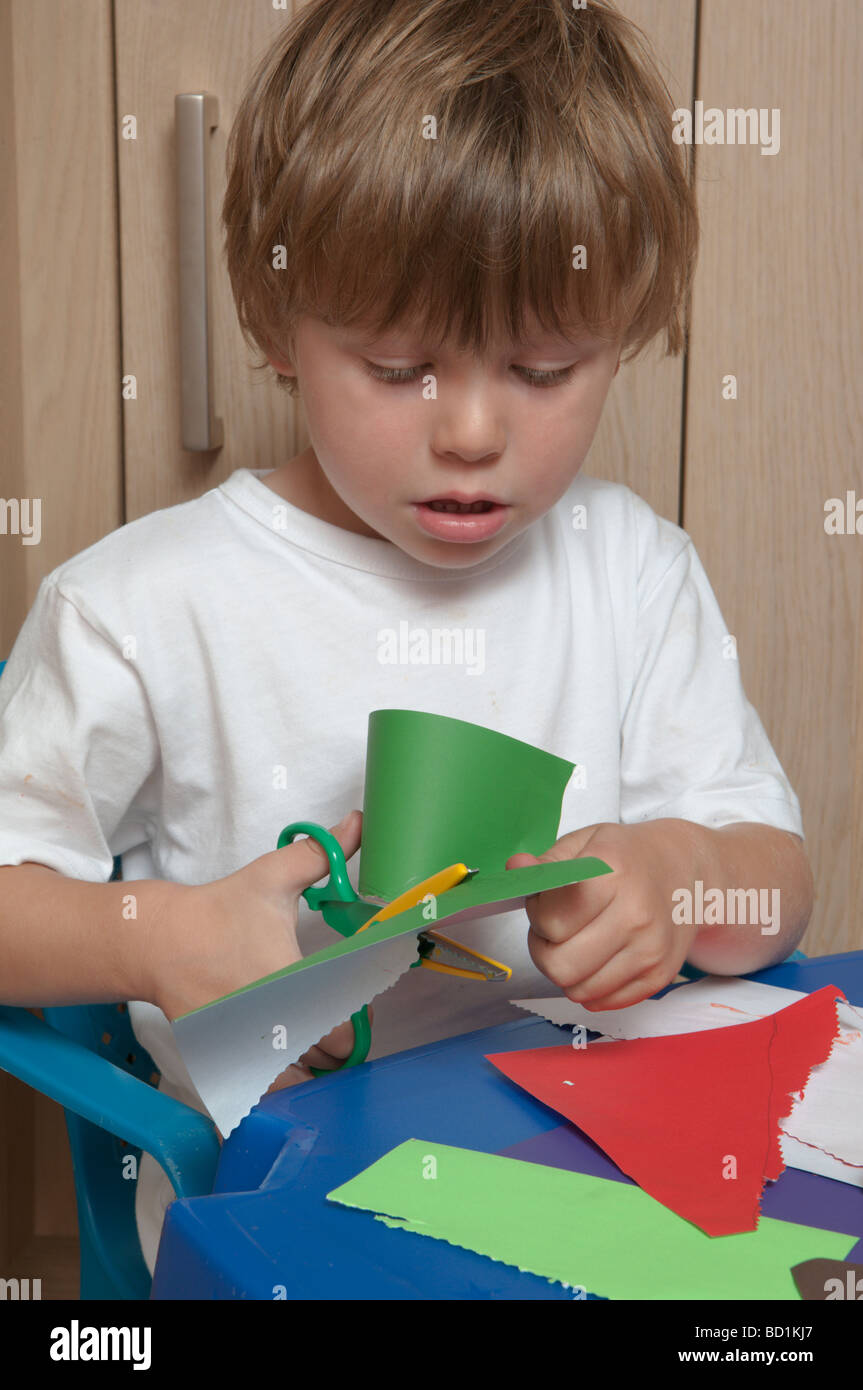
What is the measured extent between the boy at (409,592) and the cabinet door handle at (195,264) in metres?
0.20

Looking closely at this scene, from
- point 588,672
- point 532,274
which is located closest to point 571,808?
point 588,672

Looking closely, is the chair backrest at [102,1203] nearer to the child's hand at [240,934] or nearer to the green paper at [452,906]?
the child's hand at [240,934]

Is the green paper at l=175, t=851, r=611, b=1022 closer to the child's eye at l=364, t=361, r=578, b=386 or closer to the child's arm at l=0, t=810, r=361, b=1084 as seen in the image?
the child's arm at l=0, t=810, r=361, b=1084

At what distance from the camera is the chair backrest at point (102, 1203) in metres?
0.78

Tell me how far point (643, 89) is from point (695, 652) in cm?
36

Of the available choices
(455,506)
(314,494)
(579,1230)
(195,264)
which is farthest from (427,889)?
(195,264)

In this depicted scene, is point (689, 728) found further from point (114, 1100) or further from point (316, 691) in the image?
point (114, 1100)

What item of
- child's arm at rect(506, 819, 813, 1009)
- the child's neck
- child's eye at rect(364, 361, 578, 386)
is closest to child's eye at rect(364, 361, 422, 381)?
child's eye at rect(364, 361, 578, 386)

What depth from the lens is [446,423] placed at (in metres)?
0.67

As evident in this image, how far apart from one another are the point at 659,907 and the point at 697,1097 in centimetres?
12

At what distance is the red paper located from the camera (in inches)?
19.2

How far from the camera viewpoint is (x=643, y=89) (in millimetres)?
737
